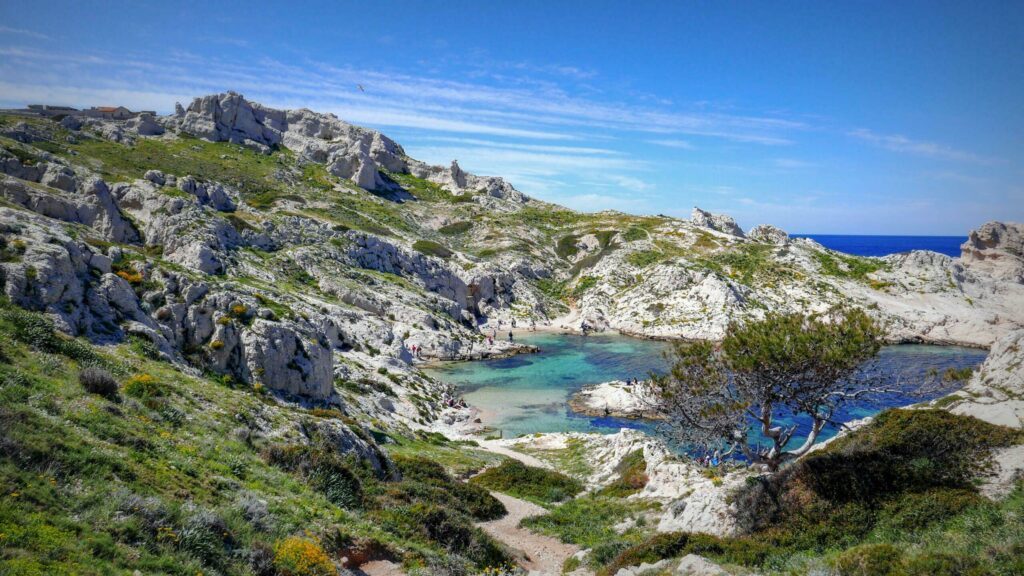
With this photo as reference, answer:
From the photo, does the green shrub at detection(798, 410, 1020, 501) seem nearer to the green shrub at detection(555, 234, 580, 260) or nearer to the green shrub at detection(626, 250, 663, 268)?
the green shrub at detection(626, 250, 663, 268)

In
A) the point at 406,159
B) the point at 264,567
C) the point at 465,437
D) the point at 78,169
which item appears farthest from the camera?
the point at 406,159

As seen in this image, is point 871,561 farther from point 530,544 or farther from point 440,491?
point 440,491

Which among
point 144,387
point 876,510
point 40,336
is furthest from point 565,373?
point 40,336

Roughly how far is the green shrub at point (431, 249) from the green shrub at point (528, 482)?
72.2 metres

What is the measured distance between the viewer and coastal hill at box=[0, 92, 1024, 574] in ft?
34.3

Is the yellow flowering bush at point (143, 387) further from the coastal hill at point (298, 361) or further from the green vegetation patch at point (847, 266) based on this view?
the green vegetation patch at point (847, 266)

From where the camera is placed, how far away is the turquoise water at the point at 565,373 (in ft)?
152

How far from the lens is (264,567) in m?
10.1

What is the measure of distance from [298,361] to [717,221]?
15070 cm

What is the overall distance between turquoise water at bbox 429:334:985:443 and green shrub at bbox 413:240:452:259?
1077 inches

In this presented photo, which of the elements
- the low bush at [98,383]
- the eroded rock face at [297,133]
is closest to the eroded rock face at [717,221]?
the eroded rock face at [297,133]

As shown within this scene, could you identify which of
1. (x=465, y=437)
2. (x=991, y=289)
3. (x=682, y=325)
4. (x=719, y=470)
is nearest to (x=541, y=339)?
(x=682, y=325)

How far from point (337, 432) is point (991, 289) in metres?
117

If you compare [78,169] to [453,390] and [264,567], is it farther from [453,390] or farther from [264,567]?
[264,567]
